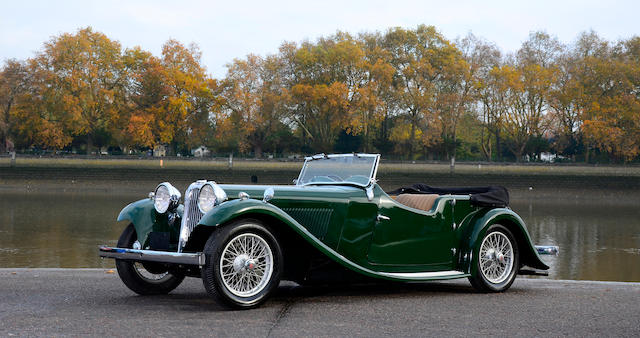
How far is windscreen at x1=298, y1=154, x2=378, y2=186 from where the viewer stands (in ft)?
25.8

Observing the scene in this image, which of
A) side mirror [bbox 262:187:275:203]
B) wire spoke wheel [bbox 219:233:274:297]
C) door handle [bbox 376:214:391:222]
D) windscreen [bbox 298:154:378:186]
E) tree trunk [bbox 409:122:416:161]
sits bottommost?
wire spoke wheel [bbox 219:233:274:297]

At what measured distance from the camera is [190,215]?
6949mm

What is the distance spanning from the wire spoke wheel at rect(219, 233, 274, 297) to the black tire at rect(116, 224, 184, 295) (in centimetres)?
112

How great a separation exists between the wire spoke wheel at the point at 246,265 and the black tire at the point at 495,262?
2659mm

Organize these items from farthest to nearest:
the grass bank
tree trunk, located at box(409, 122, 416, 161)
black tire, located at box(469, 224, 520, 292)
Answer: tree trunk, located at box(409, 122, 416, 161), the grass bank, black tire, located at box(469, 224, 520, 292)

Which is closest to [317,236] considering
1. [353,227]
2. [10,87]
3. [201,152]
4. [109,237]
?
[353,227]

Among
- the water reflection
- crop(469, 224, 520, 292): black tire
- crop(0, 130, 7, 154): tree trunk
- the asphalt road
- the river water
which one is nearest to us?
→ the asphalt road

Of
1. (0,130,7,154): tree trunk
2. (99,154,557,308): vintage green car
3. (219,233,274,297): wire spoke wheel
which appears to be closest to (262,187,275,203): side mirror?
(99,154,557,308): vintage green car

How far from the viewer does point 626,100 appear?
64125 millimetres

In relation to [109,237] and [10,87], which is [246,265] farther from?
[10,87]

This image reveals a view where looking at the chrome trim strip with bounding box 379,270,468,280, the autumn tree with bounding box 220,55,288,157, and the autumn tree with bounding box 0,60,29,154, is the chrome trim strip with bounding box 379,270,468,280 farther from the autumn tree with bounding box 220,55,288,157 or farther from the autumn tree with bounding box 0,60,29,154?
the autumn tree with bounding box 0,60,29,154

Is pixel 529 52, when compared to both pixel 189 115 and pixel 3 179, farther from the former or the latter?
pixel 3 179

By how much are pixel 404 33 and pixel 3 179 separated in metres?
39.4

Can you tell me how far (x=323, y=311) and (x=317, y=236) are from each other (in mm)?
955
